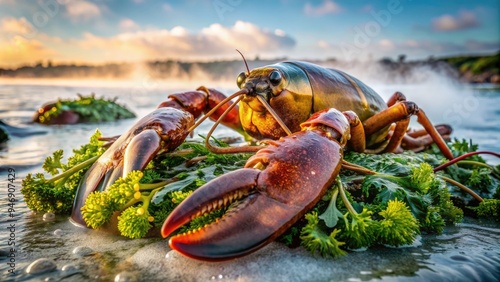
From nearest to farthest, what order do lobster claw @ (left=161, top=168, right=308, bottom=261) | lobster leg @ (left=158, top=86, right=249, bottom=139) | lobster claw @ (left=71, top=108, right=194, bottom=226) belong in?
lobster claw @ (left=161, top=168, right=308, bottom=261) → lobster claw @ (left=71, top=108, right=194, bottom=226) → lobster leg @ (left=158, top=86, right=249, bottom=139)

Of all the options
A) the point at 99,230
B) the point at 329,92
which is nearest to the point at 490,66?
the point at 329,92

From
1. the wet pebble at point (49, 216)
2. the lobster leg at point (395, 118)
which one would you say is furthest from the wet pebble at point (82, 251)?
the lobster leg at point (395, 118)

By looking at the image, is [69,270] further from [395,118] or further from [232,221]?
[395,118]

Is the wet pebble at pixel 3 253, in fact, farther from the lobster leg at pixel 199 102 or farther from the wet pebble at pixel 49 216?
the lobster leg at pixel 199 102

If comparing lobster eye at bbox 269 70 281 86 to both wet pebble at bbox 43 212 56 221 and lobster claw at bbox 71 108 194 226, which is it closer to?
lobster claw at bbox 71 108 194 226

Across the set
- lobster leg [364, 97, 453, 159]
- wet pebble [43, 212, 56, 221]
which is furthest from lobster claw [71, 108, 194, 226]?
lobster leg [364, 97, 453, 159]

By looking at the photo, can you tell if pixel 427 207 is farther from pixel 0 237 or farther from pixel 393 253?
pixel 0 237

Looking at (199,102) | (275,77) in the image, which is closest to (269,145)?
(275,77)
